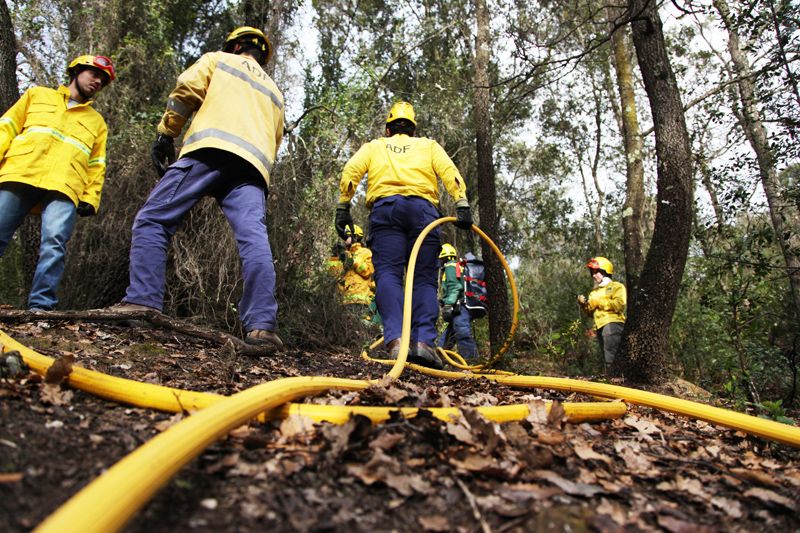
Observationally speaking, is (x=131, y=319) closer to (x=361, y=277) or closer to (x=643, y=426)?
(x=643, y=426)

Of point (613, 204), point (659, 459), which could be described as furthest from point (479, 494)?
point (613, 204)

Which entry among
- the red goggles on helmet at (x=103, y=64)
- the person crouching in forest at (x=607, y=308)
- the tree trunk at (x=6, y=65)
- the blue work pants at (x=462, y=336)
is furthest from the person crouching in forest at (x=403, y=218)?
the person crouching in forest at (x=607, y=308)

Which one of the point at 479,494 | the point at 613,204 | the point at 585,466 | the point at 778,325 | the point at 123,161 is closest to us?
the point at 479,494

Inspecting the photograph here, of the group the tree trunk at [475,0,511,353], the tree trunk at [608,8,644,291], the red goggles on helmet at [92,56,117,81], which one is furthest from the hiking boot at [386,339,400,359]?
the tree trunk at [608,8,644,291]

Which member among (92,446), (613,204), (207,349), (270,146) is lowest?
(92,446)

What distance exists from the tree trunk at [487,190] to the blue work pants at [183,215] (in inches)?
191

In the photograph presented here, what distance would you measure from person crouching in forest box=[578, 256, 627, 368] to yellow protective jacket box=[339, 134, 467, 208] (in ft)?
13.7

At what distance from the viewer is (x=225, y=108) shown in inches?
126

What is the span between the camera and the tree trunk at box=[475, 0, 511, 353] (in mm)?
7617

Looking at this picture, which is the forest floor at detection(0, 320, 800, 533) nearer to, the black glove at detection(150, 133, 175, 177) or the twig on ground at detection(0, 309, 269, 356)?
the twig on ground at detection(0, 309, 269, 356)

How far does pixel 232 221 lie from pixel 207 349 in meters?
0.81

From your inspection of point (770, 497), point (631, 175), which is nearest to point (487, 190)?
point (631, 175)

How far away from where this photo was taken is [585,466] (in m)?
1.58

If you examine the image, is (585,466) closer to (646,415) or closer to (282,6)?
(646,415)
